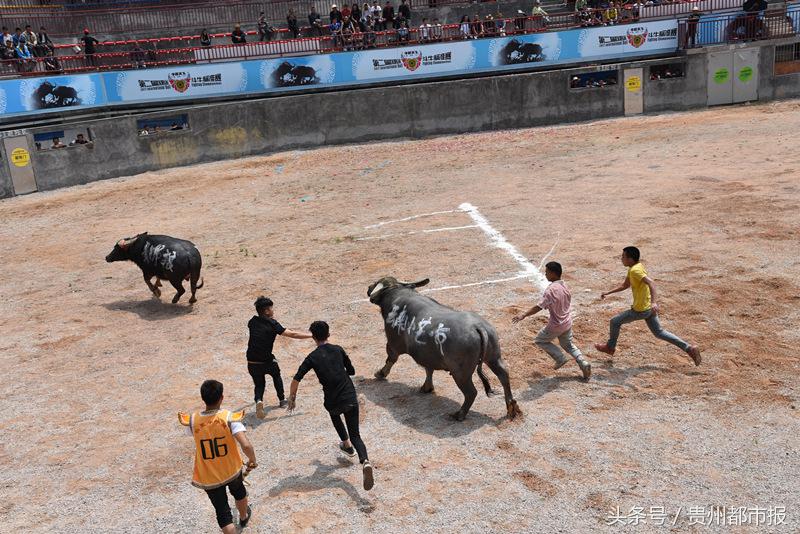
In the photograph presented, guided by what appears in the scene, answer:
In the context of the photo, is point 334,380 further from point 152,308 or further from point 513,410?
point 152,308

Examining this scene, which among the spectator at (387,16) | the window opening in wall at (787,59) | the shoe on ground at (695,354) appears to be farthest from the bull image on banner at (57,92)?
the window opening in wall at (787,59)

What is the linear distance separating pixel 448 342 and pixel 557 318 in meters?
1.77

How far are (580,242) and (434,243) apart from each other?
301 centimetres

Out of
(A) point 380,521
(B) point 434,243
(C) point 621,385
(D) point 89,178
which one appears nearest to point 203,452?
(A) point 380,521

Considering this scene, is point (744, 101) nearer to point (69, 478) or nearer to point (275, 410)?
point (275, 410)

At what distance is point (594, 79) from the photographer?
29469 mm

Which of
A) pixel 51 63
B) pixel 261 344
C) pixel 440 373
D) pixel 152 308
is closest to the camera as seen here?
pixel 261 344

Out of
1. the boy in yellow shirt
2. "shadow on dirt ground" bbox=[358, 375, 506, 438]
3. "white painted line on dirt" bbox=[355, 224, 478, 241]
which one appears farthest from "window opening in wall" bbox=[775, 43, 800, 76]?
"shadow on dirt ground" bbox=[358, 375, 506, 438]

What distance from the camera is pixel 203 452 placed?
666 cm

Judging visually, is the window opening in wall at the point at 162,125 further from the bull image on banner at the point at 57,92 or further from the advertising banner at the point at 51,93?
the bull image on banner at the point at 57,92

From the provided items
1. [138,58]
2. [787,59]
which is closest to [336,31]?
[138,58]

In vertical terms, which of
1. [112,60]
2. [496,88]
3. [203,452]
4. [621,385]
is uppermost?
[112,60]

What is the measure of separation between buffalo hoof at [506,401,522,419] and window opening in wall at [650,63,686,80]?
78.0 ft

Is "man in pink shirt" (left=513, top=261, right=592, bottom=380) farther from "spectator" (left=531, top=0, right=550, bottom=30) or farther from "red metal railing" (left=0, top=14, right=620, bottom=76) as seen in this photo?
"spectator" (left=531, top=0, right=550, bottom=30)
